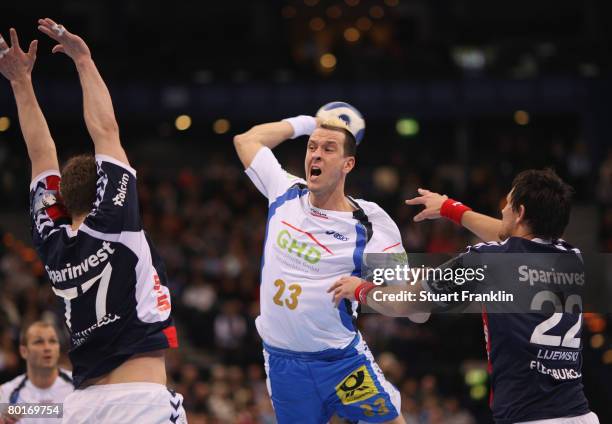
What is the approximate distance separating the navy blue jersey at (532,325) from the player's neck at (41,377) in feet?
15.4

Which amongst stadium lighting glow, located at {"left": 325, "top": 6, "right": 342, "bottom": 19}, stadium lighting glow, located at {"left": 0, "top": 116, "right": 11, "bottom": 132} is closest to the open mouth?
stadium lighting glow, located at {"left": 0, "top": 116, "right": 11, "bottom": 132}

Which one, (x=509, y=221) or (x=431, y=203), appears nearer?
(x=509, y=221)

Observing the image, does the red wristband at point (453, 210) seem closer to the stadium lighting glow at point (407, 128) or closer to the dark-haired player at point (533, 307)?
the dark-haired player at point (533, 307)

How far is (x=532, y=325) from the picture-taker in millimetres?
6305

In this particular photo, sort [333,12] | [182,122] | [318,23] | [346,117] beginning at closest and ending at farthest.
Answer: [346,117] → [182,122] → [318,23] → [333,12]

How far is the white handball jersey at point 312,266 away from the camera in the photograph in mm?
7594

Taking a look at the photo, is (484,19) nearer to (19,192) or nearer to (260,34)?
Result: (260,34)

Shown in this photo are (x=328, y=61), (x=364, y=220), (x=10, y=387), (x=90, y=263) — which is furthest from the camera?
(x=328, y=61)

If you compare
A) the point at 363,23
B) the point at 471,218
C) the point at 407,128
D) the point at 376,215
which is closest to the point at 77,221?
the point at 376,215

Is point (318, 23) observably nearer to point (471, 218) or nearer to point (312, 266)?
point (312, 266)

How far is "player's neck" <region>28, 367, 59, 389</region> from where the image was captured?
9328 mm

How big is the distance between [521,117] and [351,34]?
766 centimetres

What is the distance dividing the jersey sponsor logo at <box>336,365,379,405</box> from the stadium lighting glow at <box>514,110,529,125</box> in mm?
24173

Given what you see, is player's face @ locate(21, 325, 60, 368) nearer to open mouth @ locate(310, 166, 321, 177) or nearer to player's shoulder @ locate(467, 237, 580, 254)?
open mouth @ locate(310, 166, 321, 177)
